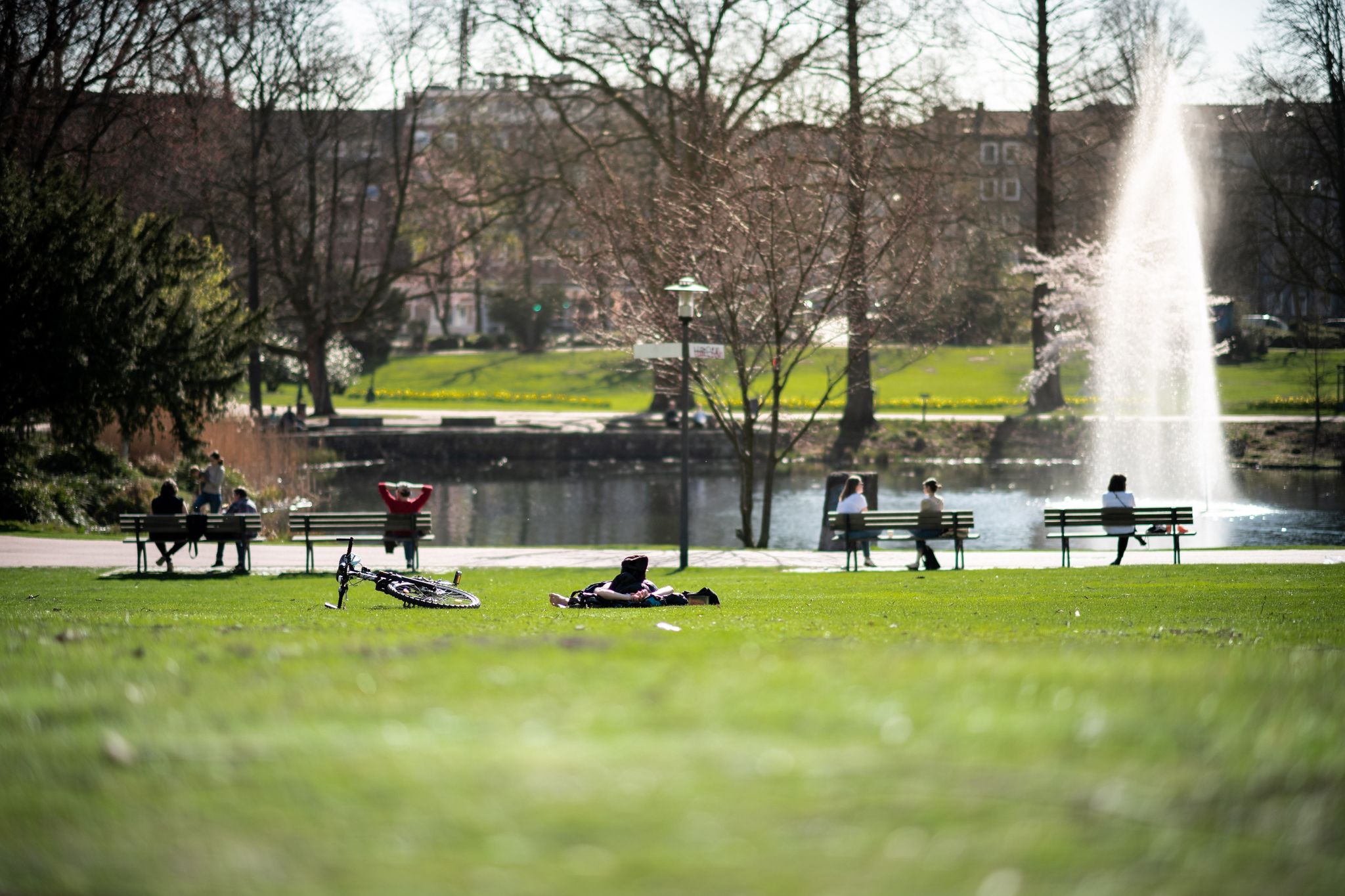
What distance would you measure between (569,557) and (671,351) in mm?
3881

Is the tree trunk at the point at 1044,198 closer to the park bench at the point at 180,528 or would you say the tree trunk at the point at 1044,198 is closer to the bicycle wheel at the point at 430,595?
the park bench at the point at 180,528

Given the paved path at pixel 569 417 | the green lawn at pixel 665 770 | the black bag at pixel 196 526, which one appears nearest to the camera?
the green lawn at pixel 665 770

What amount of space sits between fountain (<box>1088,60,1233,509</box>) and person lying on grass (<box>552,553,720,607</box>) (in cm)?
2626

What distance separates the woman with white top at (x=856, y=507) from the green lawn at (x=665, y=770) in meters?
12.2

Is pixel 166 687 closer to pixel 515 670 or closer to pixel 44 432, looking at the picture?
pixel 515 670

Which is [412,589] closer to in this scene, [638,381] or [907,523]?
[907,523]

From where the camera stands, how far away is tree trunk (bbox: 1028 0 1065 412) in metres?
45.2

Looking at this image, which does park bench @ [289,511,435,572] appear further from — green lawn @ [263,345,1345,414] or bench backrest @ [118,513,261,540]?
green lawn @ [263,345,1345,414]

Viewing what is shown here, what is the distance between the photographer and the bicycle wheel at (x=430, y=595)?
12.8m

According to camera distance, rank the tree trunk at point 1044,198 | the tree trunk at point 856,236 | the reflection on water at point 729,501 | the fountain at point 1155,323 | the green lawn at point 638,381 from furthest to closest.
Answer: the green lawn at point 638,381
the tree trunk at point 1044,198
the fountain at point 1155,323
the reflection on water at point 729,501
the tree trunk at point 856,236

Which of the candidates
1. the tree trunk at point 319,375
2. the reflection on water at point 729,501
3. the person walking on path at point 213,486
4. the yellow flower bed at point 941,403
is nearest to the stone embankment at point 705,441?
the reflection on water at point 729,501

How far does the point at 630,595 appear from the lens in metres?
12.7

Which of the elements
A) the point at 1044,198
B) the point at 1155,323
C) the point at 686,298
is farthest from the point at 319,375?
the point at 686,298

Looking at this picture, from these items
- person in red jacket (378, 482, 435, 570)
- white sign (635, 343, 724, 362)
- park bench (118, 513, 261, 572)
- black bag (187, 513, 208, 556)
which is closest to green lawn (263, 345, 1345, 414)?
person in red jacket (378, 482, 435, 570)
